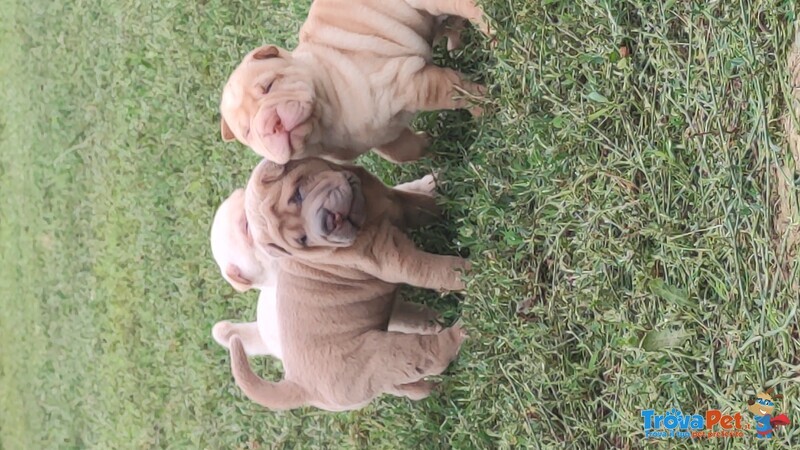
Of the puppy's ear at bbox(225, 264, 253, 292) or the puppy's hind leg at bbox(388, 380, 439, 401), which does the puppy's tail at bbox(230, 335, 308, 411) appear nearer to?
the puppy's ear at bbox(225, 264, 253, 292)

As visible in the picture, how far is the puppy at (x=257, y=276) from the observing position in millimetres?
3076

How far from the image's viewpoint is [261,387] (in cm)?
297

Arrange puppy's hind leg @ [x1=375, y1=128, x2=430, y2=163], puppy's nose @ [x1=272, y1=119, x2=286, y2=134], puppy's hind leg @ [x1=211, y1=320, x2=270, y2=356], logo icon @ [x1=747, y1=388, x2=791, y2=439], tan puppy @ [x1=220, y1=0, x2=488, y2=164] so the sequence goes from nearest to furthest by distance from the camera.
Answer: logo icon @ [x1=747, y1=388, x2=791, y2=439] → puppy's nose @ [x1=272, y1=119, x2=286, y2=134] → tan puppy @ [x1=220, y1=0, x2=488, y2=164] → puppy's hind leg @ [x1=375, y1=128, x2=430, y2=163] → puppy's hind leg @ [x1=211, y1=320, x2=270, y2=356]

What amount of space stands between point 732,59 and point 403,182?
1.81 metres

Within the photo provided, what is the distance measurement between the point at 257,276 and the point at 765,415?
1866mm

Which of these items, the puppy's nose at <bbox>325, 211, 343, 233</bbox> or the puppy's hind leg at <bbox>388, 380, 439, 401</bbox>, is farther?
the puppy's hind leg at <bbox>388, 380, 439, 401</bbox>

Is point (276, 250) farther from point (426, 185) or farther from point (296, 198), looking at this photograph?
point (426, 185)

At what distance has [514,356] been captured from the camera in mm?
2730

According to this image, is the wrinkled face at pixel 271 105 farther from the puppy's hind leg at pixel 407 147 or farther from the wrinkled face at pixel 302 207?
the puppy's hind leg at pixel 407 147

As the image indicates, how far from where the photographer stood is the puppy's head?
306cm

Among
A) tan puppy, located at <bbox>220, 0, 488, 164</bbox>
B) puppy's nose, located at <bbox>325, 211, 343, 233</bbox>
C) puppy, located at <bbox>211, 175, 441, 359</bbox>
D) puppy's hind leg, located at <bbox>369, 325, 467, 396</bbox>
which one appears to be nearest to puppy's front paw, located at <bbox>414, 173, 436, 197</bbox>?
puppy, located at <bbox>211, 175, 441, 359</bbox>

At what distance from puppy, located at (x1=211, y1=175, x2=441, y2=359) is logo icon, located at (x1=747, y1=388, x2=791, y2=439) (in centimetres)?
153

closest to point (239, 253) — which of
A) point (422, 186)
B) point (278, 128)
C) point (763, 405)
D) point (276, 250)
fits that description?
point (276, 250)

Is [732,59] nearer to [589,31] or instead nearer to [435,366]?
[589,31]
